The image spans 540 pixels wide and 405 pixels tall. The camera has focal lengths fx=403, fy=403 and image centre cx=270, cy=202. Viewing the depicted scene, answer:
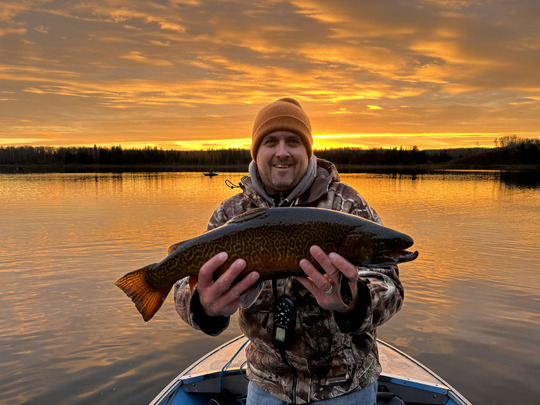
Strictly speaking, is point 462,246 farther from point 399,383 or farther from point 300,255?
point 300,255

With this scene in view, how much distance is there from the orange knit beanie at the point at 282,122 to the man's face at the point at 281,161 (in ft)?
0.19

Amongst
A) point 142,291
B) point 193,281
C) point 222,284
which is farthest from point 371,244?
point 142,291

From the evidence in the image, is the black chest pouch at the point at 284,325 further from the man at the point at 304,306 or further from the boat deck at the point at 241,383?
the boat deck at the point at 241,383

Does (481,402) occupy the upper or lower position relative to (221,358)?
lower

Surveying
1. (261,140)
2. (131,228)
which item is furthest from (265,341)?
(131,228)

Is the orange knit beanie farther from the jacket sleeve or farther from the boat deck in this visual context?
the boat deck

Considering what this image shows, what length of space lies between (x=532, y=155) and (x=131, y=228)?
142m

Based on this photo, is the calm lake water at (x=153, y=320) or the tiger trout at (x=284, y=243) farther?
the calm lake water at (x=153, y=320)

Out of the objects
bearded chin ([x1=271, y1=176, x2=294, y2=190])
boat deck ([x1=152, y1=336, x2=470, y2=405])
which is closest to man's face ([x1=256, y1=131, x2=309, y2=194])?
bearded chin ([x1=271, y1=176, x2=294, y2=190])

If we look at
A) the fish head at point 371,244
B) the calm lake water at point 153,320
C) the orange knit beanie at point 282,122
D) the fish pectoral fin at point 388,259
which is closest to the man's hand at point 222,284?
the fish head at point 371,244

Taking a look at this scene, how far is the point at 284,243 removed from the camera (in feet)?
8.47

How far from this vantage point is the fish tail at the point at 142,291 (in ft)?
8.98

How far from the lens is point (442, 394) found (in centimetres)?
435

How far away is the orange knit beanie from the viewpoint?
350 cm
